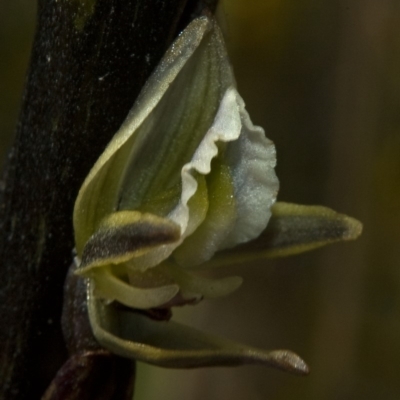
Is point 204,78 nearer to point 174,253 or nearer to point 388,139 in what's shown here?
point 174,253

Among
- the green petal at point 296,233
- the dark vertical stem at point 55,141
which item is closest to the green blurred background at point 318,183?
the green petal at point 296,233

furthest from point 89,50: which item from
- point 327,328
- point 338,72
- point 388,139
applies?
point 327,328

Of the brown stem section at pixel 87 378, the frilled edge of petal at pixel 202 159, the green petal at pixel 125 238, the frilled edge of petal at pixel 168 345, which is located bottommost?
the brown stem section at pixel 87 378

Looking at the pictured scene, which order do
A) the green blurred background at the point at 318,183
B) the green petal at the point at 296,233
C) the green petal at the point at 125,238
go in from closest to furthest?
1. the green petal at the point at 125,238
2. the green petal at the point at 296,233
3. the green blurred background at the point at 318,183

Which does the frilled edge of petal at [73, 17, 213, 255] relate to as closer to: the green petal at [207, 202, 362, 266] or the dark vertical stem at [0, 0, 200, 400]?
the dark vertical stem at [0, 0, 200, 400]

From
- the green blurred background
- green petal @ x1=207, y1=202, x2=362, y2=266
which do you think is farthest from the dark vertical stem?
the green blurred background

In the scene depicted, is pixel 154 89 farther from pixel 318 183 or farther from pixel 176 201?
pixel 318 183

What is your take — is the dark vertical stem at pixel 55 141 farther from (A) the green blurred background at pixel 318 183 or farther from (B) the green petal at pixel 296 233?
(A) the green blurred background at pixel 318 183
